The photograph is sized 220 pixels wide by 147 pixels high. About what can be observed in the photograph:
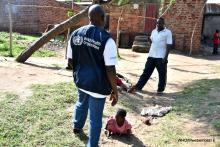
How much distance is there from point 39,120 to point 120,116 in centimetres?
125

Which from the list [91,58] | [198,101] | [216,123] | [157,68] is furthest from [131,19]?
[91,58]

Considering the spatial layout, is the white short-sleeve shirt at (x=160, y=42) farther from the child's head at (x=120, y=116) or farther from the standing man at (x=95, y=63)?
the standing man at (x=95, y=63)

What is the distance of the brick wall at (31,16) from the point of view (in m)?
19.5

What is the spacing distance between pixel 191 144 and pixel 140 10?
14.7 meters

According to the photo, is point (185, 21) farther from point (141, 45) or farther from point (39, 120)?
point (39, 120)

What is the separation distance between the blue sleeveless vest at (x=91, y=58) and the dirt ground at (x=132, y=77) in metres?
1.09

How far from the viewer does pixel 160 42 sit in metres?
8.03

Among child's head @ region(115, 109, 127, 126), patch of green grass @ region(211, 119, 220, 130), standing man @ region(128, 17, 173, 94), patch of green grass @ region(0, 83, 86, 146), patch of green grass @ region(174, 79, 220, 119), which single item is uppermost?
standing man @ region(128, 17, 173, 94)

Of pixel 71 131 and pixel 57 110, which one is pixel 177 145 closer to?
pixel 71 131

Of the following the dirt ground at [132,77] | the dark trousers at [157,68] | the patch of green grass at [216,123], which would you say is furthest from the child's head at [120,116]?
the dark trousers at [157,68]

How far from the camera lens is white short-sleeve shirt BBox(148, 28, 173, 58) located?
8000 mm

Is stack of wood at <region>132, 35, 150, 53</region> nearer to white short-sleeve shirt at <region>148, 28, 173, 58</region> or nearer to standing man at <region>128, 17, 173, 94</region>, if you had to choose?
standing man at <region>128, 17, 173, 94</region>

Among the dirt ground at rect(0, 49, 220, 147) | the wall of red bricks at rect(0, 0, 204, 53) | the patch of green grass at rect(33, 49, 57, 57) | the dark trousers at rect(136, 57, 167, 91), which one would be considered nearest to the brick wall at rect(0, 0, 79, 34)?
the wall of red bricks at rect(0, 0, 204, 53)

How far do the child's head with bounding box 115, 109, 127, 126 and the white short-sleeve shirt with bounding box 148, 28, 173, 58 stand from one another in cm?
294
